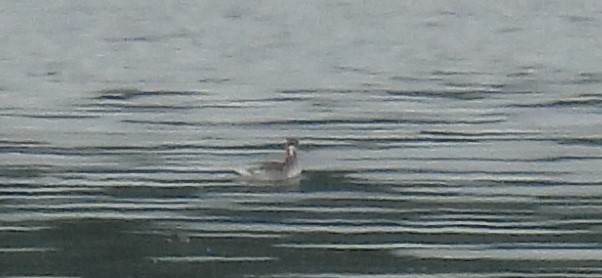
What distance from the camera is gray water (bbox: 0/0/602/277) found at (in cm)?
1856

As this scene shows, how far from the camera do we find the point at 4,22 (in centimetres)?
4875

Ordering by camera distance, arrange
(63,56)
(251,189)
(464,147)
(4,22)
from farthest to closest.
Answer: (4,22)
(63,56)
(464,147)
(251,189)

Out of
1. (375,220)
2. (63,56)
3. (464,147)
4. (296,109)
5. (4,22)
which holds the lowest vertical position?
(375,220)

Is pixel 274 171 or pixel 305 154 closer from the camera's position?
pixel 274 171

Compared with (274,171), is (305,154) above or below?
above

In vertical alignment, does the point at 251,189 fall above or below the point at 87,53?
below

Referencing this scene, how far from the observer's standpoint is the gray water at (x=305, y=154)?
18562 mm

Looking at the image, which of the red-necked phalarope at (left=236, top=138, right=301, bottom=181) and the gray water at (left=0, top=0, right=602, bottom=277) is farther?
the red-necked phalarope at (left=236, top=138, right=301, bottom=181)

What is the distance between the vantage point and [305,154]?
2489 centimetres

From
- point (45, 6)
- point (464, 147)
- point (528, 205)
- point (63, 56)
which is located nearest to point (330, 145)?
point (464, 147)

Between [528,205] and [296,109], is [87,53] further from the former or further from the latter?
[528,205]

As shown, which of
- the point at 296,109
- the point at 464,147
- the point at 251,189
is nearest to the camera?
the point at 251,189

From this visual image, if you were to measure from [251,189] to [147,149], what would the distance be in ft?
10.1

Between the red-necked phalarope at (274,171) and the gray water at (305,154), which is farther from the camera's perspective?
the red-necked phalarope at (274,171)
